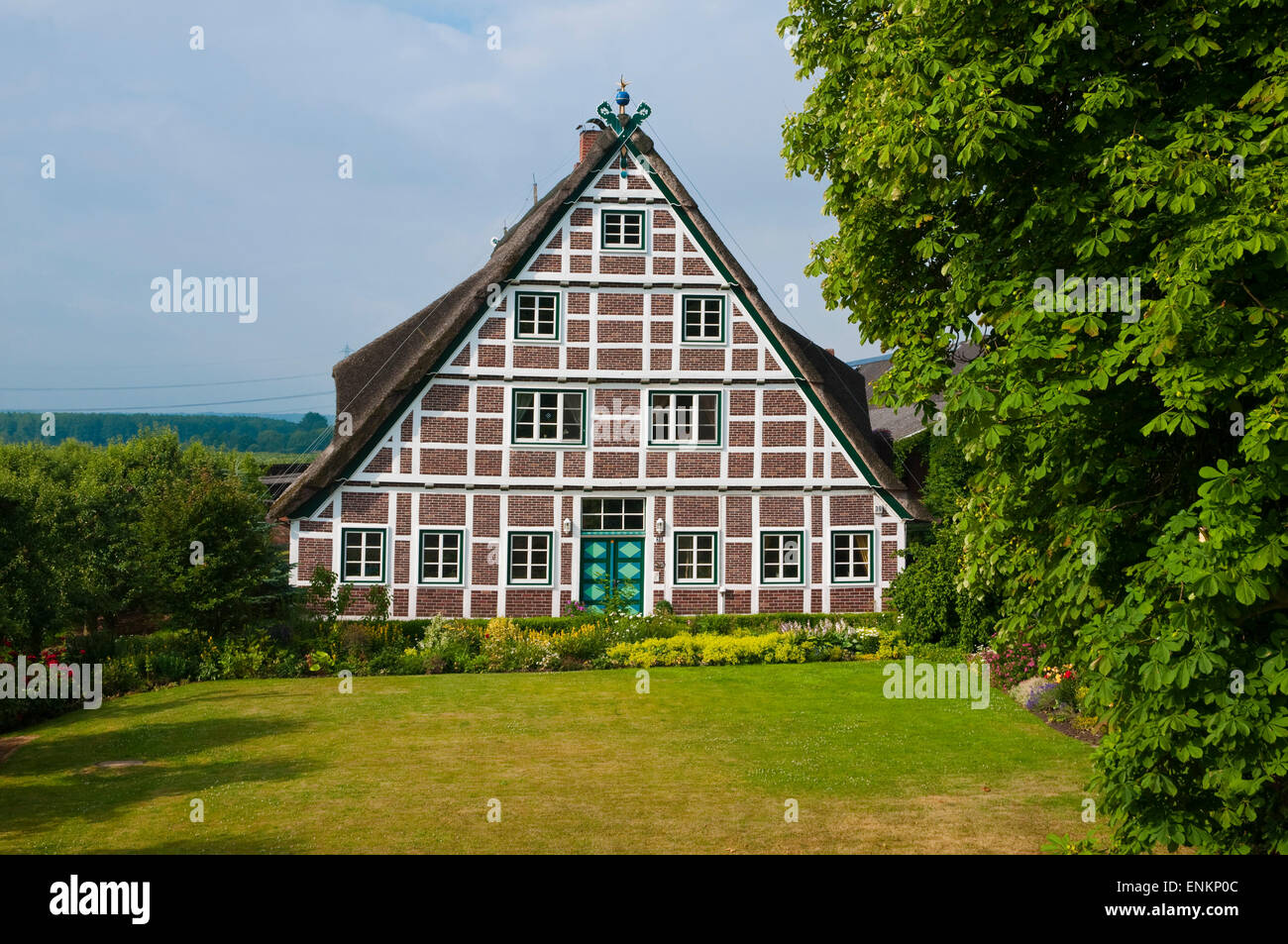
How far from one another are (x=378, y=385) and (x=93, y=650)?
29.0 ft

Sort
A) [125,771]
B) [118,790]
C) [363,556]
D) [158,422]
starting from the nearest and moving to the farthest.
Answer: [118,790] < [125,771] < [363,556] < [158,422]

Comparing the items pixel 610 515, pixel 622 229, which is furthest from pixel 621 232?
pixel 610 515

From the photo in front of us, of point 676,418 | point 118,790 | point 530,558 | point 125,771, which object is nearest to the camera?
point 118,790

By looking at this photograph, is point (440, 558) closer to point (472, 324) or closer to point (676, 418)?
point (472, 324)

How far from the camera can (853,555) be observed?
23188mm

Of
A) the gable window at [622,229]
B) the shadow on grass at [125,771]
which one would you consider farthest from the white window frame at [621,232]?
the shadow on grass at [125,771]

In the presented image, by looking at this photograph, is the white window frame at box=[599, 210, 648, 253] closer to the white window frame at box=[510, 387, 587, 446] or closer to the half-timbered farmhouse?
the half-timbered farmhouse

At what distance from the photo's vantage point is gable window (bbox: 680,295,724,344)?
22984 mm

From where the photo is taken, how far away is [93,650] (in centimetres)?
1806

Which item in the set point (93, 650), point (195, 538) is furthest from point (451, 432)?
point (93, 650)

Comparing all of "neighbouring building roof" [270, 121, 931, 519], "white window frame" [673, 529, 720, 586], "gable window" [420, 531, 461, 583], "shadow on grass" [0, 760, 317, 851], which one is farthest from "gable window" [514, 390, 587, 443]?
"shadow on grass" [0, 760, 317, 851]

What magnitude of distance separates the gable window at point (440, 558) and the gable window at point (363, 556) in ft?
2.85

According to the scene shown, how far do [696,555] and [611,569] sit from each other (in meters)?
1.90
